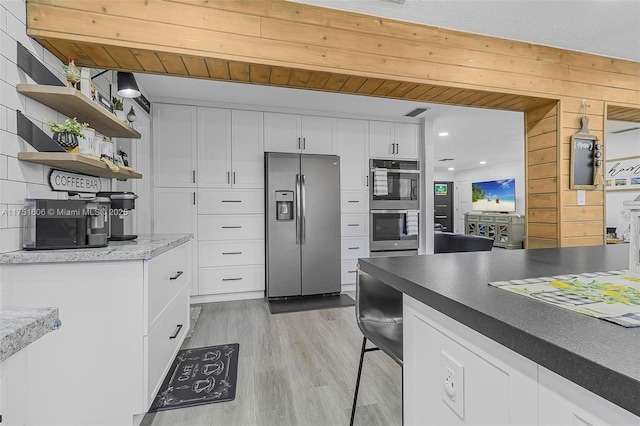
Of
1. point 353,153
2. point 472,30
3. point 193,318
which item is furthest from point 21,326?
point 353,153

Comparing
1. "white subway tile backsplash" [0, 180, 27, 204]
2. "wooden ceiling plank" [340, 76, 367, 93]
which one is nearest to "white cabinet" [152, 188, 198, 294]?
"white subway tile backsplash" [0, 180, 27, 204]

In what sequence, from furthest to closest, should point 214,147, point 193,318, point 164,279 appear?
point 214,147 → point 193,318 → point 164,279

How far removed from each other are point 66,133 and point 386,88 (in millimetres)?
2092

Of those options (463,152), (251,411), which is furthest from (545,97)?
(463,152)

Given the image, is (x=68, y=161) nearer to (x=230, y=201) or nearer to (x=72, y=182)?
(x=72, y=182)

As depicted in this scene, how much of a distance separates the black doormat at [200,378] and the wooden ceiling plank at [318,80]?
215 cm

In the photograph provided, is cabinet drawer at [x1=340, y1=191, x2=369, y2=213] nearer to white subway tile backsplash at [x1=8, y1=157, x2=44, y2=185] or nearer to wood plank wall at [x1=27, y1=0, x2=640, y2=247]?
wood plank wall at [x1=27, y1=0, x2=640, y2=247]

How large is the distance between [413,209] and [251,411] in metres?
3.34

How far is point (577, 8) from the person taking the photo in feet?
6.75

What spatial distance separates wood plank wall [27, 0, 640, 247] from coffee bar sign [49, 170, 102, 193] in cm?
71

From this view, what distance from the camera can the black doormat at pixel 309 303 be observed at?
3.37 meters

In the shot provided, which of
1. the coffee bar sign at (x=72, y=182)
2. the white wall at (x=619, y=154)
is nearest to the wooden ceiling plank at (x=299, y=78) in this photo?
the coffee bar sign at (x=72, y=182)

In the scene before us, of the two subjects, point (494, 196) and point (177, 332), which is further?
Answer: point (494, 196)

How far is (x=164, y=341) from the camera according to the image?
1847 millimetres
